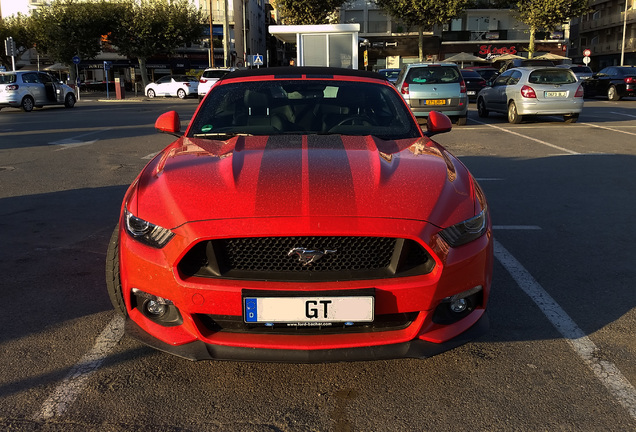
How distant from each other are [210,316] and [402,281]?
2.78ft

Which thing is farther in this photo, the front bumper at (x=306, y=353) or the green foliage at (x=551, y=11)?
the green foliage at (x=551, y=11)

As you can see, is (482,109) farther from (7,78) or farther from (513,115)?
(7,78)

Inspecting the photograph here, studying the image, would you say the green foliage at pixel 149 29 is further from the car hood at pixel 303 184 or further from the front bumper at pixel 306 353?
the front bumper at pixel 306 353

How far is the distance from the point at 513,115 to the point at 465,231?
1463 centimetres

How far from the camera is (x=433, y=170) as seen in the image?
123 inches

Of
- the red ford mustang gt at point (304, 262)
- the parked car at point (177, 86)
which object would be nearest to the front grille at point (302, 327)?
the red ford mustang gt at point (304, 262)

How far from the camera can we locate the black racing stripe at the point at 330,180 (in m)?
2.69

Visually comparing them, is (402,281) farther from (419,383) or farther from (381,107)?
(381,107)

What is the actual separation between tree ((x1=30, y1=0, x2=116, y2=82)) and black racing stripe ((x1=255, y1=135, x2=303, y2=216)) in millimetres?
48379

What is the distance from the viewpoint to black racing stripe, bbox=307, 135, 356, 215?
8.81 feet

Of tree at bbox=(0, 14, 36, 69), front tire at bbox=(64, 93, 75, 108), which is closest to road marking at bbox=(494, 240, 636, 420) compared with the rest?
front tire at bbox=(64, 93, 75, 108)

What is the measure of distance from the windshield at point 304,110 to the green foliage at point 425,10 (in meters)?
46.9

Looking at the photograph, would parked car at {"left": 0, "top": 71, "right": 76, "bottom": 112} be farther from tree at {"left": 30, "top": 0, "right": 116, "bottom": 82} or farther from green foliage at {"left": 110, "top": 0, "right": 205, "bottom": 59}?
tree at {"left": 30, "top": 0, "right": 116, "bottom": 82}

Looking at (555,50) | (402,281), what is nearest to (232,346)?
(402,281)
